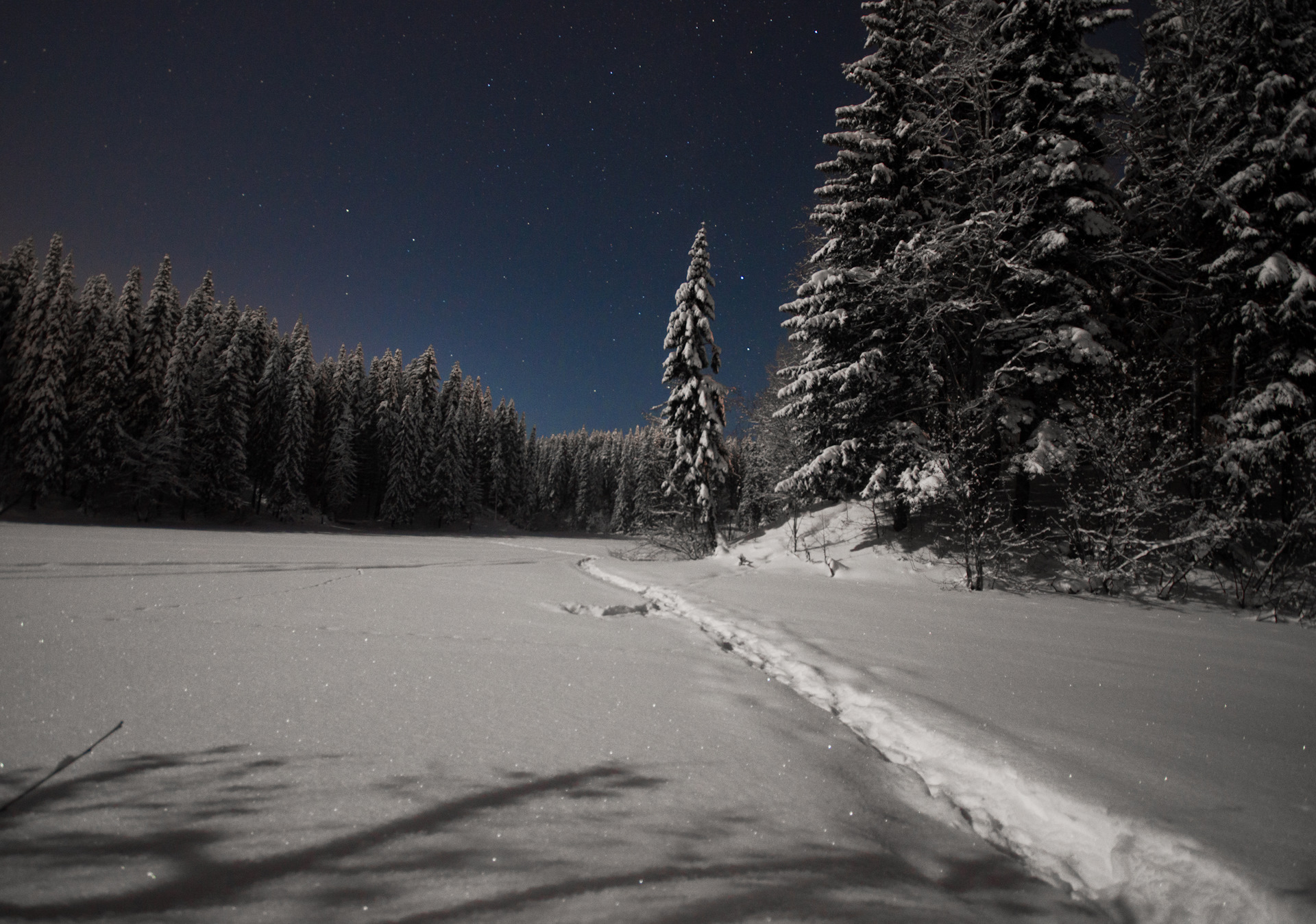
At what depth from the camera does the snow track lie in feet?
5.20

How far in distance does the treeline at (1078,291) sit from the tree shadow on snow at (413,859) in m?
9.33

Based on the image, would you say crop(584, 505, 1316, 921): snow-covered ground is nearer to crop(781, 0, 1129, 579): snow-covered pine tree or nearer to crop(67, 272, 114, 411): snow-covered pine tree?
crop(781, 0, 1129, 579): snow-covered pine tree

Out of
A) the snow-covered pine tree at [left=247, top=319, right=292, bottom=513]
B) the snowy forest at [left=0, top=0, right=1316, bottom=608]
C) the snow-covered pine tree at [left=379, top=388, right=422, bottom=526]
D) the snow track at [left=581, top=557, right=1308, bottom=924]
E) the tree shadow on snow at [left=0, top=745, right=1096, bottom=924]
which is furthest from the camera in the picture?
the snow-covered pine tree at [left=379, top=388, right=422, bottom=526]

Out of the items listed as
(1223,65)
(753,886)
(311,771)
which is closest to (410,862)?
(311,771)

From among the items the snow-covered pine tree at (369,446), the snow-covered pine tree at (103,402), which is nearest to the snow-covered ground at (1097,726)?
the snow-covered pine tree at (103,402)

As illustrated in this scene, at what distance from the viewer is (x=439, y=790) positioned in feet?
5.82

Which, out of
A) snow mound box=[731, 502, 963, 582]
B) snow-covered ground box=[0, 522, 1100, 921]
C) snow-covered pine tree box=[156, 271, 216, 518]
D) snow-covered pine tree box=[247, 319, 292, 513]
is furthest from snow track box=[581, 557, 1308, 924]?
snow-covered pine tree box=[247, 319, 292, 513]

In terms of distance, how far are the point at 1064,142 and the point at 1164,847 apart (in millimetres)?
12980

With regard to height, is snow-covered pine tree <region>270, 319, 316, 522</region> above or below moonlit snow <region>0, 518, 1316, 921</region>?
above

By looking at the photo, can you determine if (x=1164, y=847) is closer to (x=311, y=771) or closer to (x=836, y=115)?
(x=311, y=771)

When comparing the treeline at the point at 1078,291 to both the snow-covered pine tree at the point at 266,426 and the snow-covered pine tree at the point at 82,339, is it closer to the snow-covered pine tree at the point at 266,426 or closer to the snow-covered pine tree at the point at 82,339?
the snow-covered pine tree at the point at 82,339

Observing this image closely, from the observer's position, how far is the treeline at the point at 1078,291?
9367 millimetres

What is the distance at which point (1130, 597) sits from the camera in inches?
345

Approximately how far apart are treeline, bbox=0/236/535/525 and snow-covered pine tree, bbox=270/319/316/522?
10 cm
